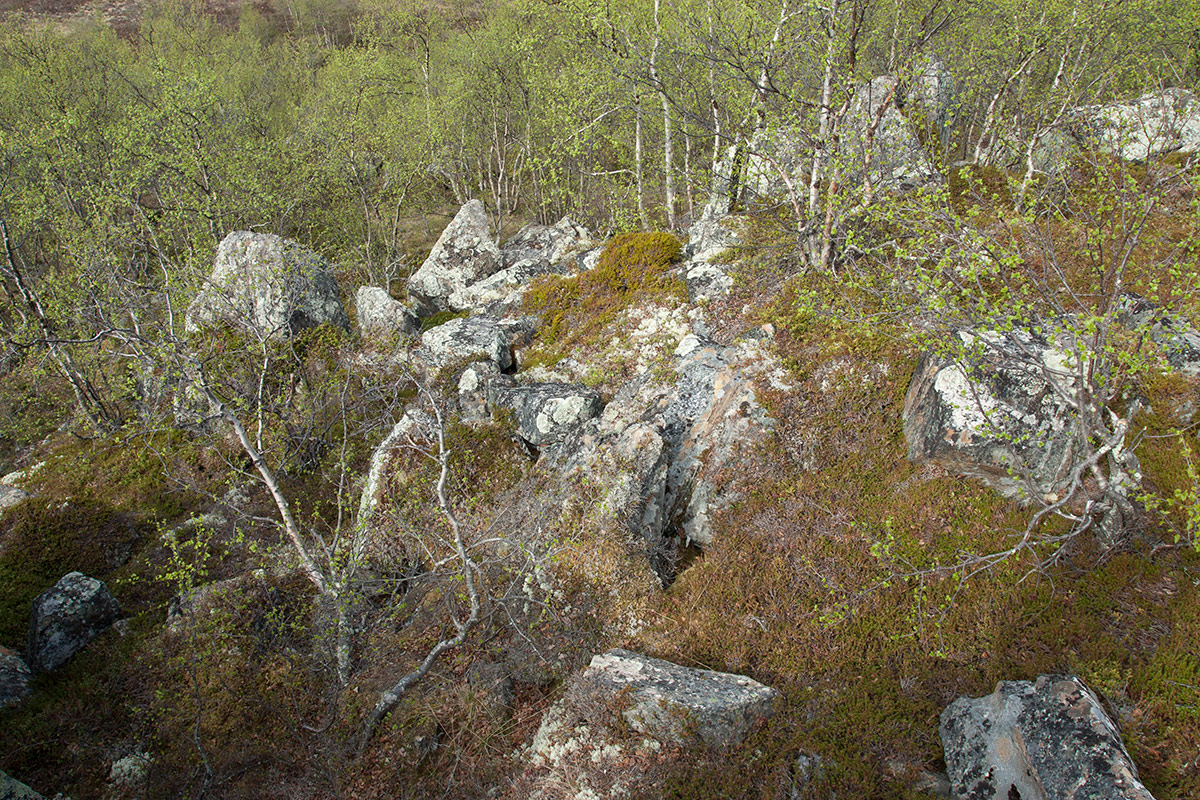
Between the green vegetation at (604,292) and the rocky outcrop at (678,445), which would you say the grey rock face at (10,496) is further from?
the rocky outcrop at (678,445)

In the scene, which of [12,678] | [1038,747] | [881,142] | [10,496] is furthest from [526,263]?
[1038,747]

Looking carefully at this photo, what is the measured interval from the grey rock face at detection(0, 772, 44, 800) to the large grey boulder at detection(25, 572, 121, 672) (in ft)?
14.9

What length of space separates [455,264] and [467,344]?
9.33 metres

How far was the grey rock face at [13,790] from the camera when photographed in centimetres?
658

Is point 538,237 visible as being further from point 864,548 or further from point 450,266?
point 864,548

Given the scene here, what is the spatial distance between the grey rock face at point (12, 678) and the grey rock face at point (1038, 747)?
45.0 feet

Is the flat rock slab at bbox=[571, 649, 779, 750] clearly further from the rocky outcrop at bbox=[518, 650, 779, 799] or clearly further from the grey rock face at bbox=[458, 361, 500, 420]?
the grey rock face at bbox=[458, 361, 500, 420]

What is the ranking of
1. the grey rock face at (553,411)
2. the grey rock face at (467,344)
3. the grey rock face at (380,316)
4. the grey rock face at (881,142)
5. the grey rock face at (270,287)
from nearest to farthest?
the grey rock face at (881,142)
the grey rock face at (553,411)
the grey rock face at (467,344)
the grey rock face at (270,287)
the grey rock face at (380,316)

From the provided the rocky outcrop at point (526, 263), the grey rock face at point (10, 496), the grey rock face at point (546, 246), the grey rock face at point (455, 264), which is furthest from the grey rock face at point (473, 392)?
the grey rock face at point (10, 496)

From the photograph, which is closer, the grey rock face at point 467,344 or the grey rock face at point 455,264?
the grey rock face at point 467,344

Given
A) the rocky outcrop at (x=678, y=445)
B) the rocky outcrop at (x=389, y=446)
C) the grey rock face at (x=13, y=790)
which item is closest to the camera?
the grey rock face at (x=13, y=790)

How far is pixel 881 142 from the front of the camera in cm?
1091

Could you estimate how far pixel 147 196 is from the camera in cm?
3362

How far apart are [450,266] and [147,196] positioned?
944 inches
